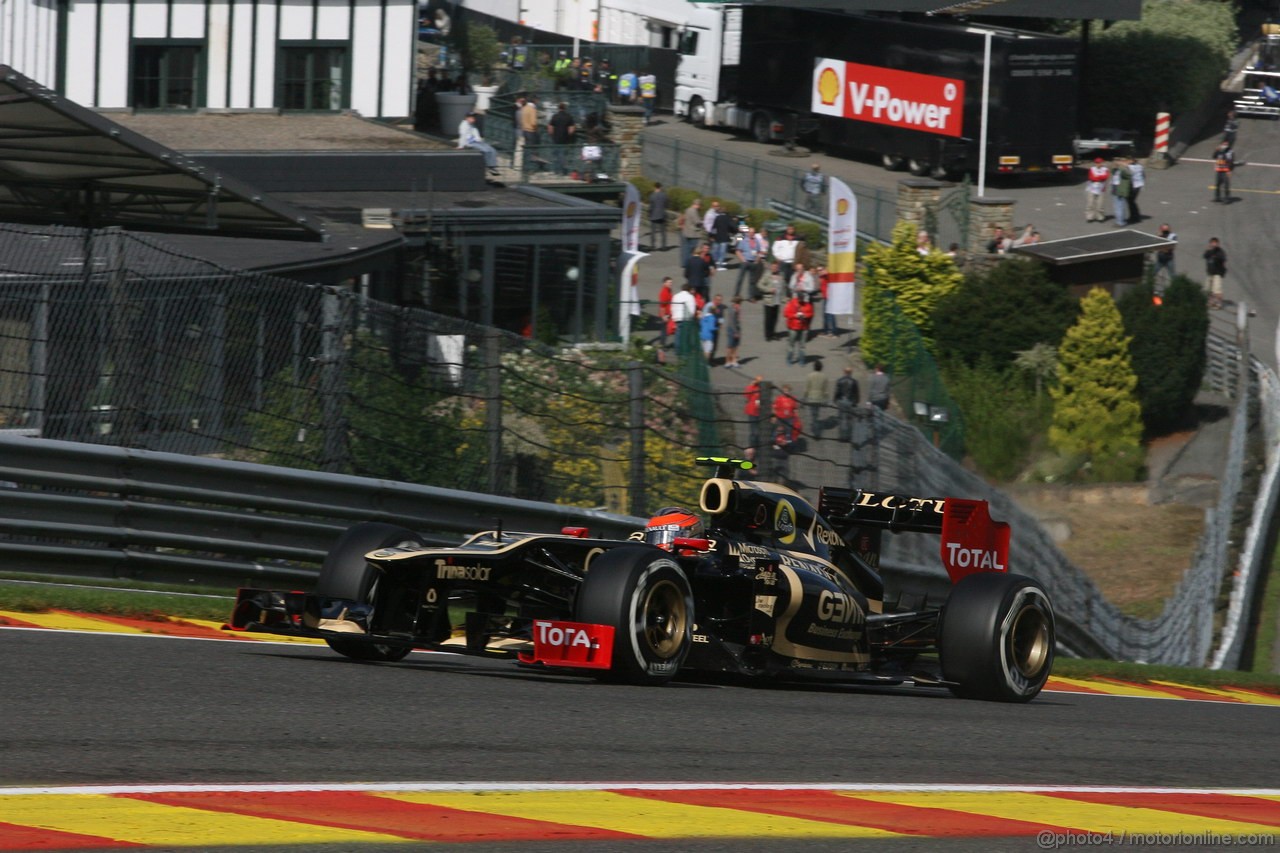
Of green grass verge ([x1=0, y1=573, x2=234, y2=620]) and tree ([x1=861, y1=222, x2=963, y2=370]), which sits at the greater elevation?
tree ([x1=861, y1=222, x2=963, y2=370])

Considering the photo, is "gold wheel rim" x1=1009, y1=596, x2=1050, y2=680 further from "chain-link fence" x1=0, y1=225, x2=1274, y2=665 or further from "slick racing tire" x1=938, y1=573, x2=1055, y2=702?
"chain-link fence" x1=0, y1=225, x2=1274, y2=665

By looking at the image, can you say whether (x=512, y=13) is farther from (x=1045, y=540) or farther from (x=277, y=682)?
(x=277, y=682)

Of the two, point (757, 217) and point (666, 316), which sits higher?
point (757, 217)

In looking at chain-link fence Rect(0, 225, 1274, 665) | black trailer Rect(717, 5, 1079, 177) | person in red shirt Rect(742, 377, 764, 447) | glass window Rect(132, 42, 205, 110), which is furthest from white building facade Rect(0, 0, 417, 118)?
person in red shirt Rect(742, 377, 764, 447)

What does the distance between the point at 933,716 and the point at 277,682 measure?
3.39 meters

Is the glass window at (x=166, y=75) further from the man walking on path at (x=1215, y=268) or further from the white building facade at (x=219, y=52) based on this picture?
the man walking on path at (x=1215, y=268)

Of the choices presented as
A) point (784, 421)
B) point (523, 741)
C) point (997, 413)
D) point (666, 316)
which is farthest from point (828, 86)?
point (523, 741)

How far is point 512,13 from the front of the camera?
66500 millimetres

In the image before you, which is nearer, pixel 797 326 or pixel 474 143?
→ pixel 797 326

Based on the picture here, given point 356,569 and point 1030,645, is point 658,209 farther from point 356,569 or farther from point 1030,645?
point 356,569

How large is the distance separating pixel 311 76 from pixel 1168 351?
19.3 metres

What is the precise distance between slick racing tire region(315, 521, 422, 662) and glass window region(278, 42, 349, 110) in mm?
31237

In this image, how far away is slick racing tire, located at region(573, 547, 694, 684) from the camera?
8078mm

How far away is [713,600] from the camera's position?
9.22 m
